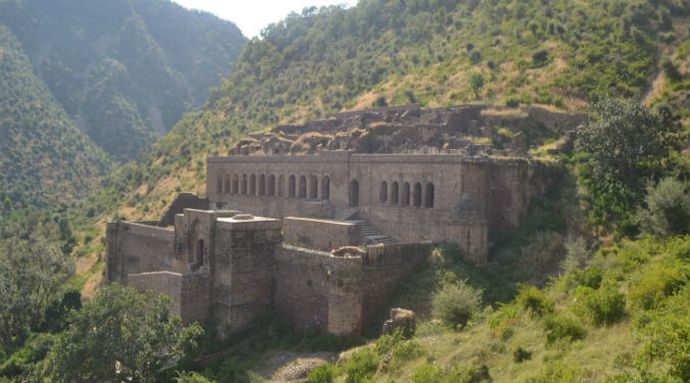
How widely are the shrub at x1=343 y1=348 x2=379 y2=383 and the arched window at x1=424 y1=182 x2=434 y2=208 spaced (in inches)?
357

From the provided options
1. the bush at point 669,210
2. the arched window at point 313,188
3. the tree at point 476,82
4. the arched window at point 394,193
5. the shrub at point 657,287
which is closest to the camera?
the shrub at point 657,287

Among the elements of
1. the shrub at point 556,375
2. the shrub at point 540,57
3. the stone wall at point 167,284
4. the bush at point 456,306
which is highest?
the shrub at point 540,57

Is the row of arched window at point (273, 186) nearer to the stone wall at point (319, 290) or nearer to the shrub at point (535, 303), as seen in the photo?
the stone wall at point (319, 290)

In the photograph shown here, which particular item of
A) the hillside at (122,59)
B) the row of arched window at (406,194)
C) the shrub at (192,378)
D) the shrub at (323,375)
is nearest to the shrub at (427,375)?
the shrub at (323,375)

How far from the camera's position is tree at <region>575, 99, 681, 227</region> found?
23.0 metres

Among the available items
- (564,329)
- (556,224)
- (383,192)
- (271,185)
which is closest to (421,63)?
(271,185)

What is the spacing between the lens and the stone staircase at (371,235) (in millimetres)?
26314

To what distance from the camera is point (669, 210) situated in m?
19.3

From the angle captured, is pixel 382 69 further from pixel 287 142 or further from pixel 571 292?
pixel 571 292

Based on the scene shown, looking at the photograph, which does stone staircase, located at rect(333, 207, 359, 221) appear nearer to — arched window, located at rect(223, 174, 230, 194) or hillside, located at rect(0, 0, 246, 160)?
arched window, located at rect(223, 174, 230, 194)

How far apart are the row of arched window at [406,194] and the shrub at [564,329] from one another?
39.8ft

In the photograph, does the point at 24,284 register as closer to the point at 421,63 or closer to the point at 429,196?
the point at 429,196

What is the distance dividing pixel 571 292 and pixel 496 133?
17.2m

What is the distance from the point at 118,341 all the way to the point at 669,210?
59.0ft
